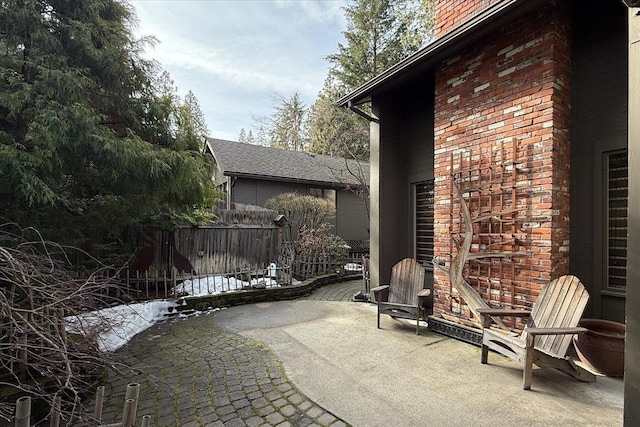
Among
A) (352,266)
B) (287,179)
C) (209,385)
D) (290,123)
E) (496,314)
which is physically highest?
(290,123)

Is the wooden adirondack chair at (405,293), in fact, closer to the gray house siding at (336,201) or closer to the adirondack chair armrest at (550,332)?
the adirondack chair armrest at (550,332)

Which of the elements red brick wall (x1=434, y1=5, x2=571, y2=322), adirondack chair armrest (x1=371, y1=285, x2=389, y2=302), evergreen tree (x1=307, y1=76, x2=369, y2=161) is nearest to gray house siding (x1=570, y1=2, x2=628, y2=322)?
red brick wall (x1=434, y1=5, x2=571, y2=322)

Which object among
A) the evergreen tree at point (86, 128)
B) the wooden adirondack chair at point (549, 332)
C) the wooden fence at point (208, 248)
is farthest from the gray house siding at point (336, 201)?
the wooden adirondack chair at point (549, 332)

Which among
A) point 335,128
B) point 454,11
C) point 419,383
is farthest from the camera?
point 335,128

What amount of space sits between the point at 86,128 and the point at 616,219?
676 centimetres

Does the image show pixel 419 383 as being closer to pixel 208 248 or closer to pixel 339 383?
pixel 339 383

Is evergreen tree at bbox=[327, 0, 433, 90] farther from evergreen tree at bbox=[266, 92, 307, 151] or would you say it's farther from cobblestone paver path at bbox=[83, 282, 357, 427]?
cobblestone paver path at bbox=[83, 282, 357, 427]

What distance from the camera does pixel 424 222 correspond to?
6125 mm

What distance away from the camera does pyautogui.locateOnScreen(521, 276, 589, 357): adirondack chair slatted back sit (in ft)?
10.2

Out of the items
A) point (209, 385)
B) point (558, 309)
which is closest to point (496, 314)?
point (558, 309)

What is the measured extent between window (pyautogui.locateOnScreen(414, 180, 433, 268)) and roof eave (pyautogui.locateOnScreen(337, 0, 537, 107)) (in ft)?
6.72

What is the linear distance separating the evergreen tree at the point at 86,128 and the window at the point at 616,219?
19.2 feet

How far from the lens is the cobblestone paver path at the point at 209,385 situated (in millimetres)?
2648

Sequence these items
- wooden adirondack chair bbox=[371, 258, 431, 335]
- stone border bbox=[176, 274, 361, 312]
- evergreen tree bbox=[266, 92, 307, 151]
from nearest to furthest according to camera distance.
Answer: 1. wooden adirondack chair bbox=[371, 258, 431, 335]
2. stone border bbox=[176, 274, 361, 312]
3. evergreen tree bbox=[266, 92, 307, 151]
